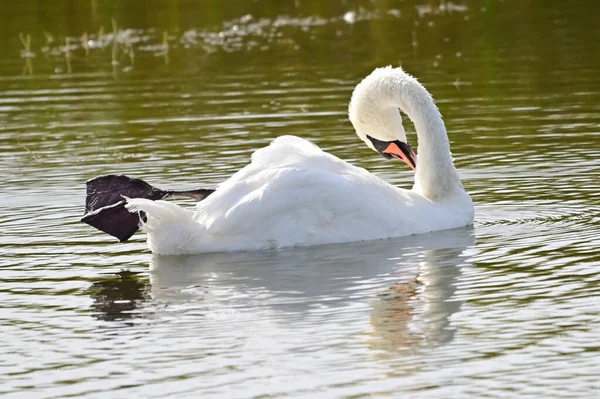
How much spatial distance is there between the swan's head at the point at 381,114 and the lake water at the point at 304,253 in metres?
0.92

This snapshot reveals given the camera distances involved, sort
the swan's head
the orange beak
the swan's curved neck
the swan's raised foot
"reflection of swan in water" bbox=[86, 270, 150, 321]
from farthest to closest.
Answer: the orange beak < the swan's head < the swan's curved neck < the swan's raised foot < "reflection of swan in water" bbox=[86, 270, 150, 321]

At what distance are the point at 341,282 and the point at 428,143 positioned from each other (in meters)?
2.43

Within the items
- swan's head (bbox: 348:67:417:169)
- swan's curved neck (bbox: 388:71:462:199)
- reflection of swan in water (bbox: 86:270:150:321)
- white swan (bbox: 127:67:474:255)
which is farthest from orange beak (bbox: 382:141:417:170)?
reflection of swan in water (bbox: 86:270:150:321)

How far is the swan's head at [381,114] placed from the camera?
1077 centimetres

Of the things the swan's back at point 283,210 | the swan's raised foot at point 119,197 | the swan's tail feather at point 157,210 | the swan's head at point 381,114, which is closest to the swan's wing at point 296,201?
the swan's back at point 283,210

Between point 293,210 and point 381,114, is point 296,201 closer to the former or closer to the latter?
point 293,210

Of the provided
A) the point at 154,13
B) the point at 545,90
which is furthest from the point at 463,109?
the point at 154,13

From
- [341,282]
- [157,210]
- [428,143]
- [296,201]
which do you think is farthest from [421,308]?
[428,143]

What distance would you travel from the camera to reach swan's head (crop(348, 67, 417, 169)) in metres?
10.8

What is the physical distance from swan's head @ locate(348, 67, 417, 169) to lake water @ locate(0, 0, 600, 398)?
92 cm

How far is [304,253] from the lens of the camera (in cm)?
968

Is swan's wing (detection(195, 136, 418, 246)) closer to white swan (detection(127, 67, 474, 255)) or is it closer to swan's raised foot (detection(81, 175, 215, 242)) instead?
white swan (detection(127, 67, 474, 255))

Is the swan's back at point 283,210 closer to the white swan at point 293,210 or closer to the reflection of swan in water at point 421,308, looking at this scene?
the white swan at point 293,210

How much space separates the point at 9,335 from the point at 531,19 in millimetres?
19388
